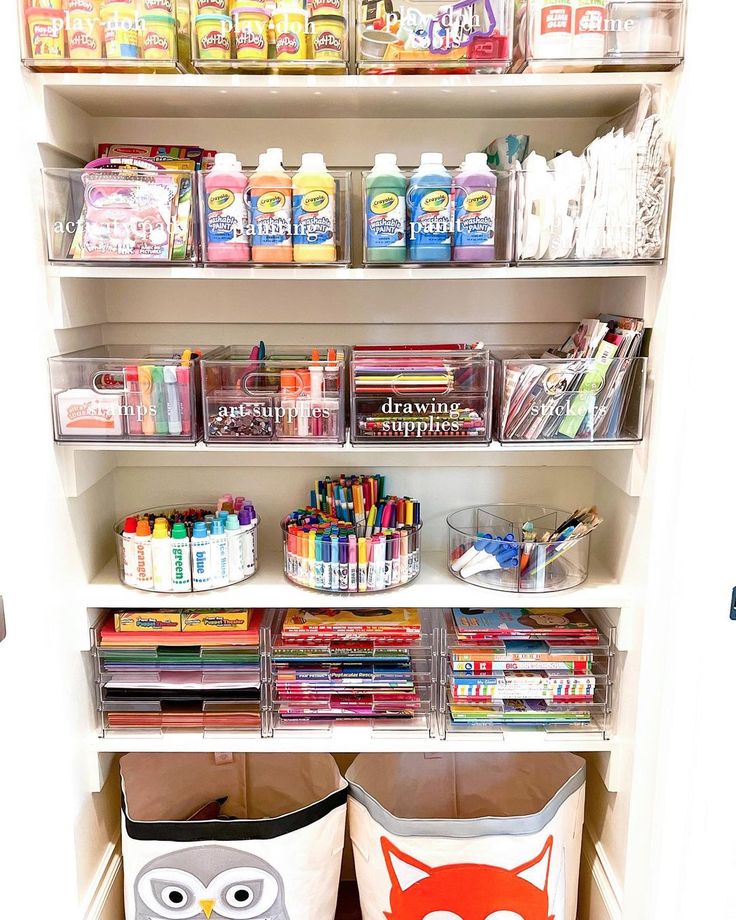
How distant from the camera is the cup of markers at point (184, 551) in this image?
1.68 metres

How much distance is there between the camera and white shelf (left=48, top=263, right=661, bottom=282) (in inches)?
59.9

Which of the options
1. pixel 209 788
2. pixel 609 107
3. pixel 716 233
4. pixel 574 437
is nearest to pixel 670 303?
pixel 716 233

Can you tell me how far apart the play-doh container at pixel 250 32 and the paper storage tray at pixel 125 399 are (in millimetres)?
564

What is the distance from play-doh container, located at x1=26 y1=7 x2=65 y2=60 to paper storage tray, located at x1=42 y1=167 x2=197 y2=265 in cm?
20

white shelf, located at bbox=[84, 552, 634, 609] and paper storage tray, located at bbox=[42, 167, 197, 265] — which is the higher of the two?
paper storage tray, located at bbox=[42, 167, 197, 265]

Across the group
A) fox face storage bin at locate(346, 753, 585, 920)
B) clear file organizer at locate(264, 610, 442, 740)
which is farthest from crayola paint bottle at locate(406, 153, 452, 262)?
fox face storage bin at locate(346, 753, 585, 920)

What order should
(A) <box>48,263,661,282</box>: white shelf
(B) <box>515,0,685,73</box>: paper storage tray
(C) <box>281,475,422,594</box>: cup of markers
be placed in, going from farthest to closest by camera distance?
(C) <box>281,475,422,594</box>: cup of markers
(A) <box>48,263,661,282</box>: white shelf
(B) <box>515,0,685,73</box>: paper storage tray

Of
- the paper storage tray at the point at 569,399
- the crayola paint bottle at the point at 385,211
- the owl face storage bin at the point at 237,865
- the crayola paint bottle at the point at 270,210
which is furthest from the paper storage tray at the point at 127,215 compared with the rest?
the owl face storage bin at the point at 237,865

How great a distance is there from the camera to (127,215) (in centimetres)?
151

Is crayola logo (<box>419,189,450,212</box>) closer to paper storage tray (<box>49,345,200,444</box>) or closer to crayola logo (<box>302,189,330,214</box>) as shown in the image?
crayola logo (<box>302,189,330,214</box>)

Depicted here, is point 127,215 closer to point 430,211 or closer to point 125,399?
point 125,399

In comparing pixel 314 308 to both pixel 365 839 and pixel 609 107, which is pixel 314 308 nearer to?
pixel 609 107

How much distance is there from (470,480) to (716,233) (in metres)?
0.79

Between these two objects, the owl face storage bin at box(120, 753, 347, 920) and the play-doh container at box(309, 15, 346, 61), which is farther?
the owl face storage bin at box(120, 753, 347, 920)
